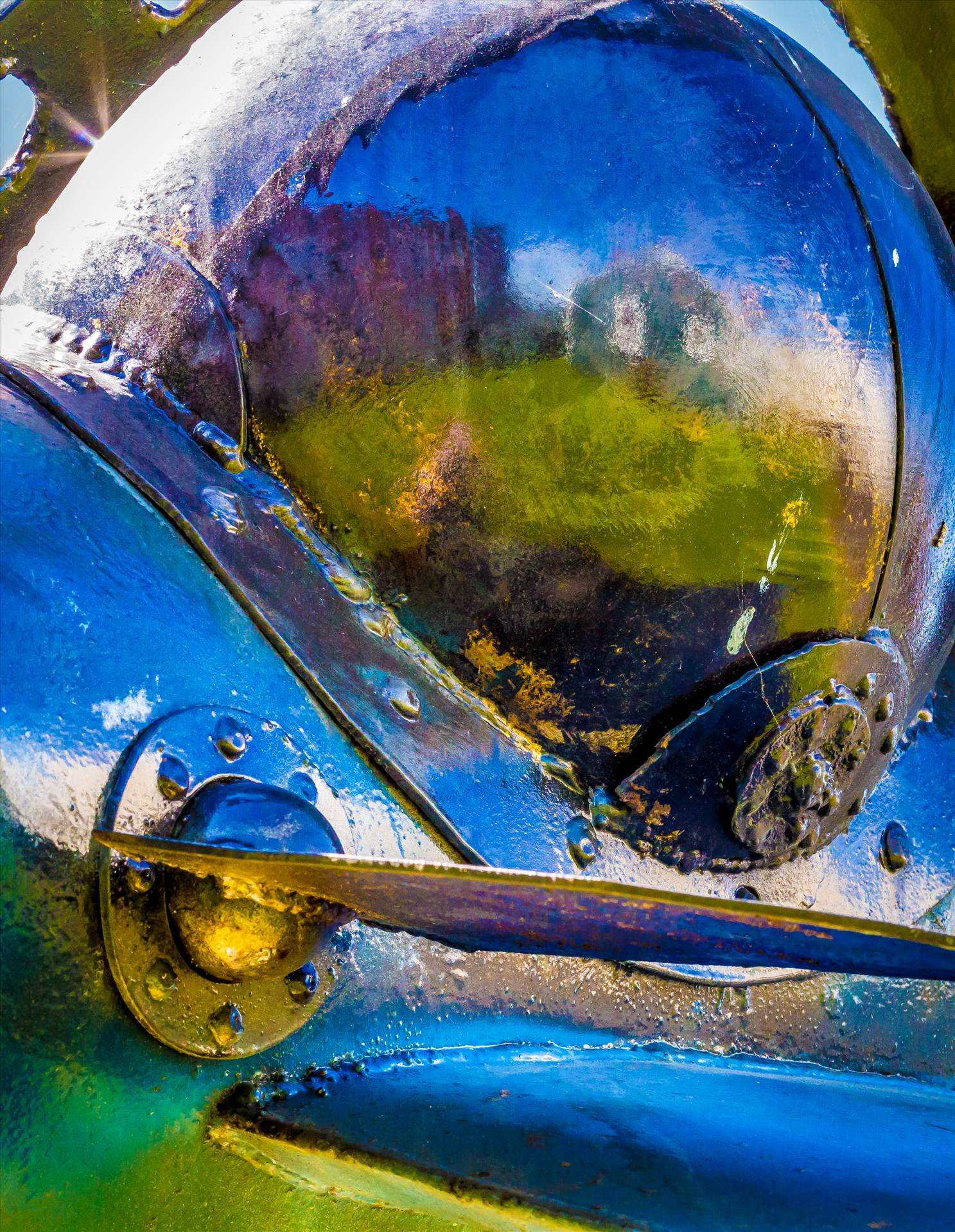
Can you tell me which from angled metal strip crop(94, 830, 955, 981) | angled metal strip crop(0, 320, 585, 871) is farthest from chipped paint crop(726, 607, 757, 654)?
angled metal strip crop(94, 830, 955, 981)

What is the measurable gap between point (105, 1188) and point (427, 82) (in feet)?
3.61

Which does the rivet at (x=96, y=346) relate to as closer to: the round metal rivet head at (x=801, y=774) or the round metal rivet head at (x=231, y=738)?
the round metal rivet head at (x=231, y=738)

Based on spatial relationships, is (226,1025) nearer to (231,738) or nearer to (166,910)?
(166,910)

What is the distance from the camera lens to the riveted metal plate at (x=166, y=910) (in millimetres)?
972

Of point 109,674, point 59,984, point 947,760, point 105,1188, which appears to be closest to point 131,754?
point 109,674

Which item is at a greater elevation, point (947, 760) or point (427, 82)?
point (427, 82)

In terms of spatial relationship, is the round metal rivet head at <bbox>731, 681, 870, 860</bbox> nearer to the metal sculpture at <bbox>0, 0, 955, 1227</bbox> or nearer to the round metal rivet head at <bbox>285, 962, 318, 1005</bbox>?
the metal sculpture at <bbox>0, 0, 955, 1227</bbox>

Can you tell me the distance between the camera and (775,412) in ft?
3.91

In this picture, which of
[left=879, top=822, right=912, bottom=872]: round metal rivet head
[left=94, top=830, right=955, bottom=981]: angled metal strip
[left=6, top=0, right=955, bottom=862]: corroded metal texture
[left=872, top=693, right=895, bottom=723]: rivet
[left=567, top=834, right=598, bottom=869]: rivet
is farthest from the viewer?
[left=879, top=822, right=912, bottom=872]: round metal rivet head

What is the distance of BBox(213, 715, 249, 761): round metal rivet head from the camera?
106 centimetres

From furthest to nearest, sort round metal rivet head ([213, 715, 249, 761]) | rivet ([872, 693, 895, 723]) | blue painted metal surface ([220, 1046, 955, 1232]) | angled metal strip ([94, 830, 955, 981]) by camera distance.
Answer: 1. rivet ([872, 693, 895, 723])
2. round metal rivet head ([213, 715, 249, 761])
3. blue painted metal surface ([220, 1046, 955, 1232])
4. angled metal strip ([94, 830, 955, 981])

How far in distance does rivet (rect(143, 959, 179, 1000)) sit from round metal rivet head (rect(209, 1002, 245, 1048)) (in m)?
0.05

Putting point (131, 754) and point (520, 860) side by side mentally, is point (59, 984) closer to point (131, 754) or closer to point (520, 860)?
point (131, 754)

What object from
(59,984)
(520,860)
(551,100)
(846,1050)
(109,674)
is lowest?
(846,1050)
